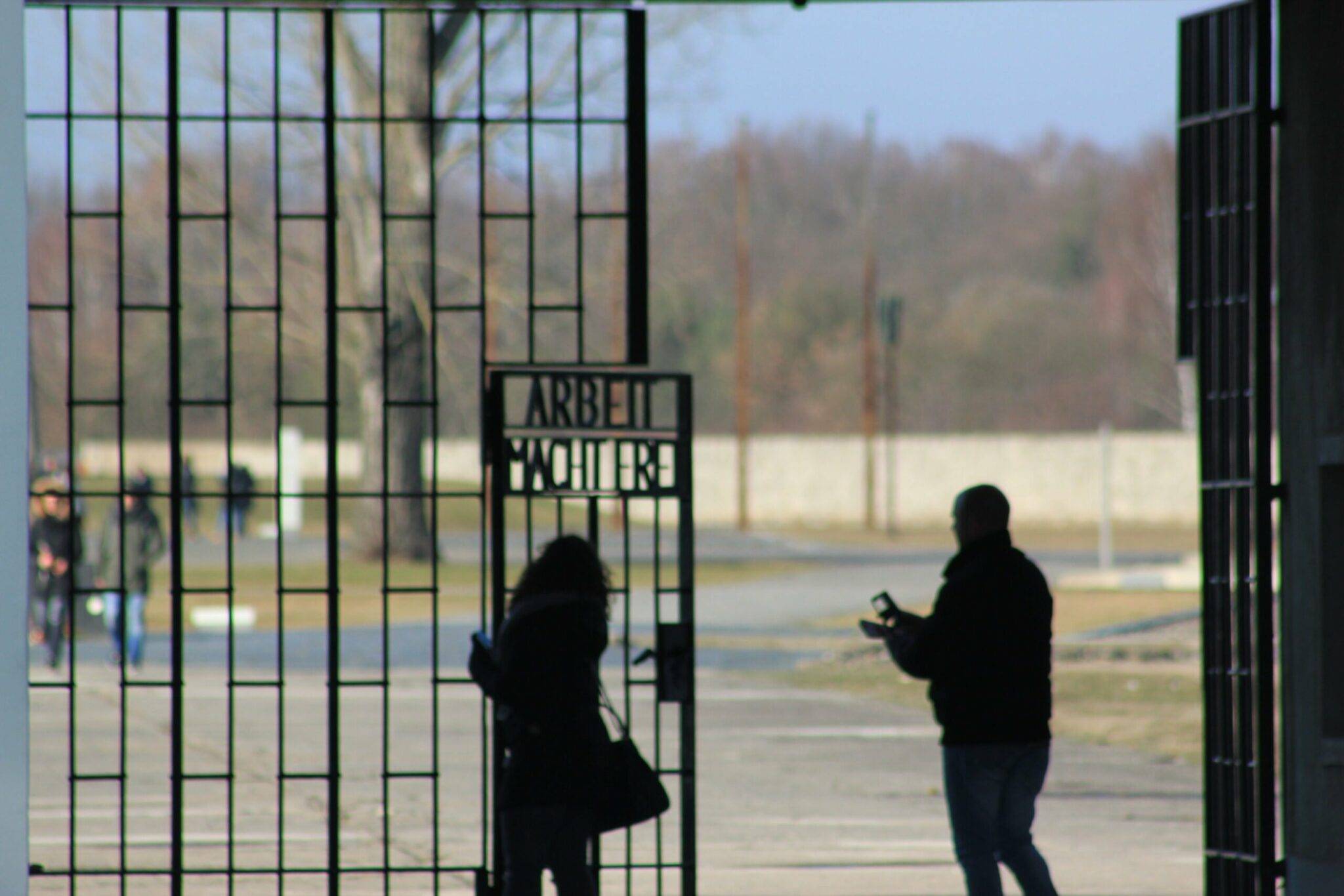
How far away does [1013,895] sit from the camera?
9242 mm

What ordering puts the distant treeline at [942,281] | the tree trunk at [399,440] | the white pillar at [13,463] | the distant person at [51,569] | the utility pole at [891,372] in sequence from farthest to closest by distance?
the distant treeline at [942,281]
the utility pole at [891,372]
the tree trunk at [399,440]
the distant person at [51,569]
the white pillar at [13,463]

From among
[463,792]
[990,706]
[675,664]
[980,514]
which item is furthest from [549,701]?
[463,792]

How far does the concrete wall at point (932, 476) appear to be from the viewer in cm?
5603

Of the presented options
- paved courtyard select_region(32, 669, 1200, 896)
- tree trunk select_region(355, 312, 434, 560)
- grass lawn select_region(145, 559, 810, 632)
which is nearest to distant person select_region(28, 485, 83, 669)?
paved courtyard select_region(32, 669, 1200, 896)

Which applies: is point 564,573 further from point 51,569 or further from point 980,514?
point 51,569

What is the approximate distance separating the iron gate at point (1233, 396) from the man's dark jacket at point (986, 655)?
0.91 meters

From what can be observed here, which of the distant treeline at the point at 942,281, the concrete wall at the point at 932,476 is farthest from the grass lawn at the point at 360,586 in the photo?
the distant treeline at the point at 942,281

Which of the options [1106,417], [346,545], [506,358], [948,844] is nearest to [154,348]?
[506,358]

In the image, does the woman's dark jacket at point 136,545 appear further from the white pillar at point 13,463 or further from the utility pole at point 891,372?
the utility pole at point 891,372

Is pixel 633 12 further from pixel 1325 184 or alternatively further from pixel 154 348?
pixel 154 348

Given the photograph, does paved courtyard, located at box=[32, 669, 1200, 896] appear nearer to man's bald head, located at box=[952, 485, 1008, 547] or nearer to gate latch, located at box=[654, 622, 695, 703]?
gate latch, located at box=[654, 622, 695, 703]

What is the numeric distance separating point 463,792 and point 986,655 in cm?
628

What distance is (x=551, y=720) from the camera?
19.7 feet

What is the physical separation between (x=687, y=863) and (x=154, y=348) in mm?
50208
